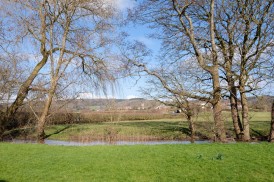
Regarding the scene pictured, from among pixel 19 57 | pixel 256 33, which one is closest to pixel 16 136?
pixel 19 57

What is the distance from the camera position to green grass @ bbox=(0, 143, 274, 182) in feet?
21.6

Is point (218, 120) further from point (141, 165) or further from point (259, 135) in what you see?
point (259, 135)

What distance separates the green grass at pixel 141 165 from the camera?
259 inches

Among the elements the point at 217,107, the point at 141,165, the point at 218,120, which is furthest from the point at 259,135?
the point at 141,165

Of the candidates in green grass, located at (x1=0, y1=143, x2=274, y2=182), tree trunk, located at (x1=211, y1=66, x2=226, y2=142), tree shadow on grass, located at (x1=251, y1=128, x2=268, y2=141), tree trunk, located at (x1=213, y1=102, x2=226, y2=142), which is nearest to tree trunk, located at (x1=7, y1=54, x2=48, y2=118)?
green grass, located at (x1=0, y1=143, x2=274, y2=182)

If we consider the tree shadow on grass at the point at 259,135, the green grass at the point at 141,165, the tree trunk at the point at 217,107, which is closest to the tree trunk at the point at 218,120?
the tree trunk at the point at 217,107

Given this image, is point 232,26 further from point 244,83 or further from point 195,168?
point 195,168

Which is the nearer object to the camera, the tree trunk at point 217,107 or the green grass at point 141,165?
the green grass at point 141,165

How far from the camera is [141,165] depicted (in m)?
7.50

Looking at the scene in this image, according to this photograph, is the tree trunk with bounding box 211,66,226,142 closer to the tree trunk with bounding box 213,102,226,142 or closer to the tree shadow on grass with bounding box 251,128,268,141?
the tree trunk with bounding box 213,102,226,142

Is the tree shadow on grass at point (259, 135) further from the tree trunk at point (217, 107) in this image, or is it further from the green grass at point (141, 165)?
the green grass at point (141, 165)

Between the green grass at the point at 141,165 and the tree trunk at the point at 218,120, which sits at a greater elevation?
the tree trunk at the point at 218,120

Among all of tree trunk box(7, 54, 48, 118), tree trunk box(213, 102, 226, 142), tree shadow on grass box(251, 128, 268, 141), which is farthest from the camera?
tree shadow on grass box(251, 128, 268, 141)

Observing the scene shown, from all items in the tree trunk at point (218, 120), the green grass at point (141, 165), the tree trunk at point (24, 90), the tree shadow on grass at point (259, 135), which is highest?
the tree trunk at point (24, 90)
